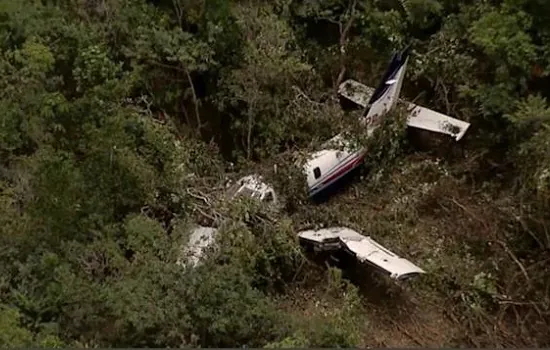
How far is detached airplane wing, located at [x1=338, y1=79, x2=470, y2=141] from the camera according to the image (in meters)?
8.77

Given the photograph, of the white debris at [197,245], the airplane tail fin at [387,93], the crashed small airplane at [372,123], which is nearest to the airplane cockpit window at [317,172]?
the crashed small airplane at [372,123]

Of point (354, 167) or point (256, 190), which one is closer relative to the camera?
point (256, 190)

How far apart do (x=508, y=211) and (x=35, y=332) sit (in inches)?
178

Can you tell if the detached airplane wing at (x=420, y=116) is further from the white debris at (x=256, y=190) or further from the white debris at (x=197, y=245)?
the white debris at (x=197, y=245)

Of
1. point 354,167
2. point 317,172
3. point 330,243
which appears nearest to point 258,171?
point 317,172

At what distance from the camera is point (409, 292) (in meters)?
7.59

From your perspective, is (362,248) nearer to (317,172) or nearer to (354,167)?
(317,172)

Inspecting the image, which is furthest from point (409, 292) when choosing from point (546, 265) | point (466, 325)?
point (546, 265)

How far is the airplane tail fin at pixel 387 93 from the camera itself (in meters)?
8.91

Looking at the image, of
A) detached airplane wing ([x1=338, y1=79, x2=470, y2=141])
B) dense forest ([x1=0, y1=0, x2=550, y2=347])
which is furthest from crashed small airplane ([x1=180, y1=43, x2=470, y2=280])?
dense forest ([x1=0, y1=0, x2=550, y2=347])

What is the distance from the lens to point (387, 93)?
8.98 metres

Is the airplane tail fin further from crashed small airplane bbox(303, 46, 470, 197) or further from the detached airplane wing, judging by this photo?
the detached airplane wing

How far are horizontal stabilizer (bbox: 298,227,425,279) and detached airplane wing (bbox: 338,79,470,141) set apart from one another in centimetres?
165

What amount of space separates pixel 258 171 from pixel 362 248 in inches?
60.9
